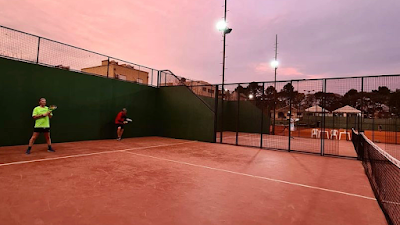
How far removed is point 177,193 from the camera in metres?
3.51

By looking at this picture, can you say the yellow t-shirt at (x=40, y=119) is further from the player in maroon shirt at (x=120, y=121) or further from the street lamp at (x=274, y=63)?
the street lamp at (x=274, y=63)

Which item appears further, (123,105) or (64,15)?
(123,105)

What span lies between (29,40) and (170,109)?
711 centimetres

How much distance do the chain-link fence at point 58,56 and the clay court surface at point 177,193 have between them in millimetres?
4088

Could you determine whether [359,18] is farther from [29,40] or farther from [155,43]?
[29,40]

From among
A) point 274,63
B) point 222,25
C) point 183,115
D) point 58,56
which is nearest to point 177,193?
point 58,56

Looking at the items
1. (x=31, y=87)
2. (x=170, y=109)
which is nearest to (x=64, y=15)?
(x=31, y=87)

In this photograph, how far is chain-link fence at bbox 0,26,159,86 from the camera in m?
7.39

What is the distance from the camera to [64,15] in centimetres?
992

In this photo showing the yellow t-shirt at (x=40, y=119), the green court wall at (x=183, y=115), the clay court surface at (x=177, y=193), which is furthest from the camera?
the green court wall at (x=183, y=115)

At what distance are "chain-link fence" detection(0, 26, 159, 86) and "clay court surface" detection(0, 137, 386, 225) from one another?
13.4 feet

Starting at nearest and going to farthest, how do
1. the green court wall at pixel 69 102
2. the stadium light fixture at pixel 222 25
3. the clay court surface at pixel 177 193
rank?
the clay court surface at pixel 177 193, the green court wall at pixel 69 102, the stadium light fixture at pixel 222 25

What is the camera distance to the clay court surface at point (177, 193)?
8.70ft

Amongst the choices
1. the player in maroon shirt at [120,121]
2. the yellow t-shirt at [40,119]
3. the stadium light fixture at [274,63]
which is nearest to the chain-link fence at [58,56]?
the player in maroon shirt at [120,121]
